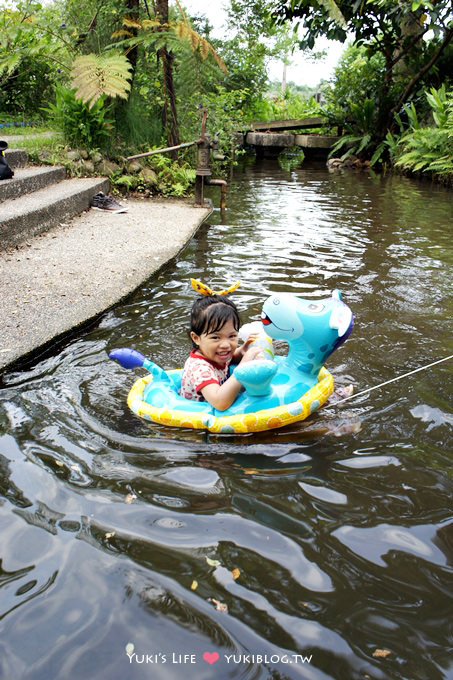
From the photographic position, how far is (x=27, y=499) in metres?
2.50

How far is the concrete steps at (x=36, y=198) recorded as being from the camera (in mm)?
6363

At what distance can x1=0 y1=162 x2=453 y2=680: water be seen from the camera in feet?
5.82

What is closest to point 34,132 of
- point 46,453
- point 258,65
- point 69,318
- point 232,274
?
point 232,274

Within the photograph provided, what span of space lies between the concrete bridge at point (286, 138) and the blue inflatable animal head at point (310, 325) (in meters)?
17.1

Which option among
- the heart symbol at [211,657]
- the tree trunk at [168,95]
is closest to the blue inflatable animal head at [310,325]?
the heart symbol at [211,657]

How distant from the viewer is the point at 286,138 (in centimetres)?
1988

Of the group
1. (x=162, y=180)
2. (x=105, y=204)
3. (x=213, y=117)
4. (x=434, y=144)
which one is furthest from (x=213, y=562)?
(x=434, y=144)

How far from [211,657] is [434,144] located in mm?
14235

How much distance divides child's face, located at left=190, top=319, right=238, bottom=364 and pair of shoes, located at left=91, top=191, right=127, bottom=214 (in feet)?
18.9

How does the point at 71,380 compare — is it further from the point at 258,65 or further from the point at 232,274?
the point at 258,65

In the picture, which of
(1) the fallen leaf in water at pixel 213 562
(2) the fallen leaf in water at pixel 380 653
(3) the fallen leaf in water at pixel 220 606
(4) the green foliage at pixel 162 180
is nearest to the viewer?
(2) the fallen leaf in water at pixel 380 653

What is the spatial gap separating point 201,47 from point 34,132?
140 inches

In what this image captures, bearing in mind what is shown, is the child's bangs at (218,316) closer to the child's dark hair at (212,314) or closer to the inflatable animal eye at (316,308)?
the child's dark hair at (212,314)

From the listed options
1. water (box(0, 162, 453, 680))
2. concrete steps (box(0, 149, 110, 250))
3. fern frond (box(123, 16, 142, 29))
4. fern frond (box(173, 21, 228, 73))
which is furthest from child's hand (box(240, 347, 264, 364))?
fern frond (box(123, 16, 142, 29))
